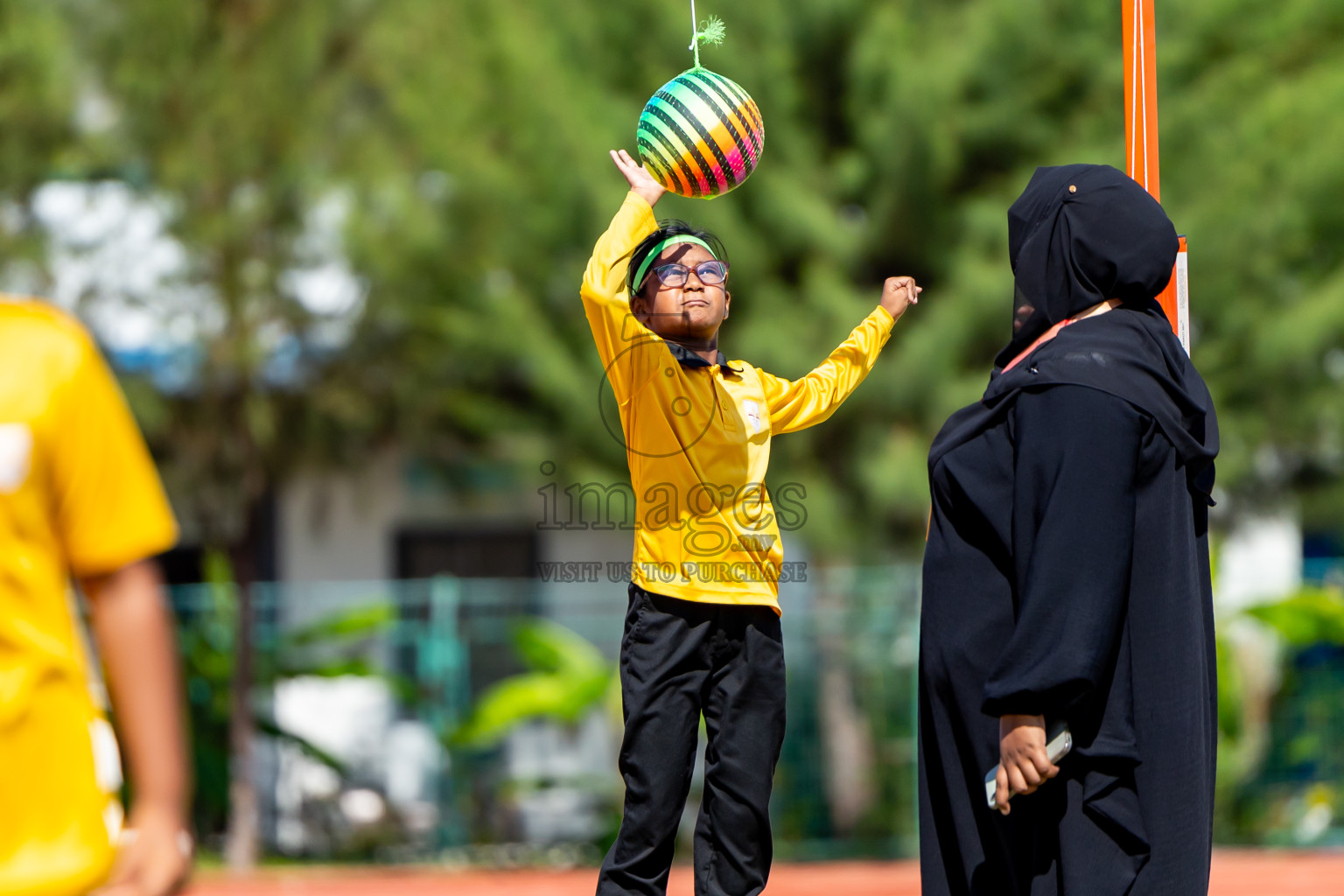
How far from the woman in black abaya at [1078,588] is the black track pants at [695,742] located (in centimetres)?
60

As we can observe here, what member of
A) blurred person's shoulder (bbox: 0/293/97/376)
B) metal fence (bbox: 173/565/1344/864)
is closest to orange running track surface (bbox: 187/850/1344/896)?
metal fence (bbox: 173/565/1344/864)

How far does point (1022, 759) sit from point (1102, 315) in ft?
2.87

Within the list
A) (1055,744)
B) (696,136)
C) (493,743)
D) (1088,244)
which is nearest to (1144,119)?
(1088,244)

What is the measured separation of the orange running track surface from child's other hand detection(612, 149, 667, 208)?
542 cm

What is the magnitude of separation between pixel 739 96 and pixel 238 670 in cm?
801

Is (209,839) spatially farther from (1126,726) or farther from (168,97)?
(1126,726)

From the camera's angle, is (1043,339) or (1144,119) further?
(1144,119)

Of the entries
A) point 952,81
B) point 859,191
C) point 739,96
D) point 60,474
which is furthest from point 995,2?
point 60,474

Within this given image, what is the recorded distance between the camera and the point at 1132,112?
3605mm

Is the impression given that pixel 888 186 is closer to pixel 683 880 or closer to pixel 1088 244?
pixel 683 880

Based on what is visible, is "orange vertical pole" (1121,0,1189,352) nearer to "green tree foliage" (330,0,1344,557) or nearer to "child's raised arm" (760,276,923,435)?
"child's raised arm" (760,276,923,435)

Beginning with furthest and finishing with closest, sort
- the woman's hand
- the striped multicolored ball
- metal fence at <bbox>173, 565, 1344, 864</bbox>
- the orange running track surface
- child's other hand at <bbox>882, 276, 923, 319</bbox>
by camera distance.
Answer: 1. metal fence at <bbox>173, 565, 1344, 864</bbox>
2. the orange running track surface
3. child's other hand at <bbox>882, 276, 923, 319</bbox>
4. the striped multicolored ball
5. the woman's hand

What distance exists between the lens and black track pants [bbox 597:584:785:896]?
3.34 metres

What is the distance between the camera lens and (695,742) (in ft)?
11.4
